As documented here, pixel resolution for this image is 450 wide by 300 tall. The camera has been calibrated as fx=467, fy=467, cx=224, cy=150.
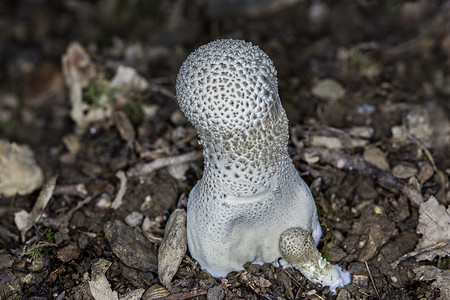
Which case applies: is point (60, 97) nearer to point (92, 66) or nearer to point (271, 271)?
point (92, 66)

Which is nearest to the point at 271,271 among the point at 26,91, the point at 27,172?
the point at 27,172

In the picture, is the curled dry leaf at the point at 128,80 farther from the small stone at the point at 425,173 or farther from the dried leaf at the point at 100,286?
the small stone at the point at 425,173

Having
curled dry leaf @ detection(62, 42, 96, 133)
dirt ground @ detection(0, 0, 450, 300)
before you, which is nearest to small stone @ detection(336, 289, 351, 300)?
dirt ground @ detection(0, 0, 450, 300)

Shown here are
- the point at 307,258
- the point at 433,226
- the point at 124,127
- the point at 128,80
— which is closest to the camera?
the point at 307,258

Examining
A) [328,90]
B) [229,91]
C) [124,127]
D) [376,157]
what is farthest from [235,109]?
[328,90]

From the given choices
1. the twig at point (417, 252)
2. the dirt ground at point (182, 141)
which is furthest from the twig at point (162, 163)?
the twig at point (417, 252)

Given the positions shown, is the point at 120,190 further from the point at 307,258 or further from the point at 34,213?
the point at 307,258
